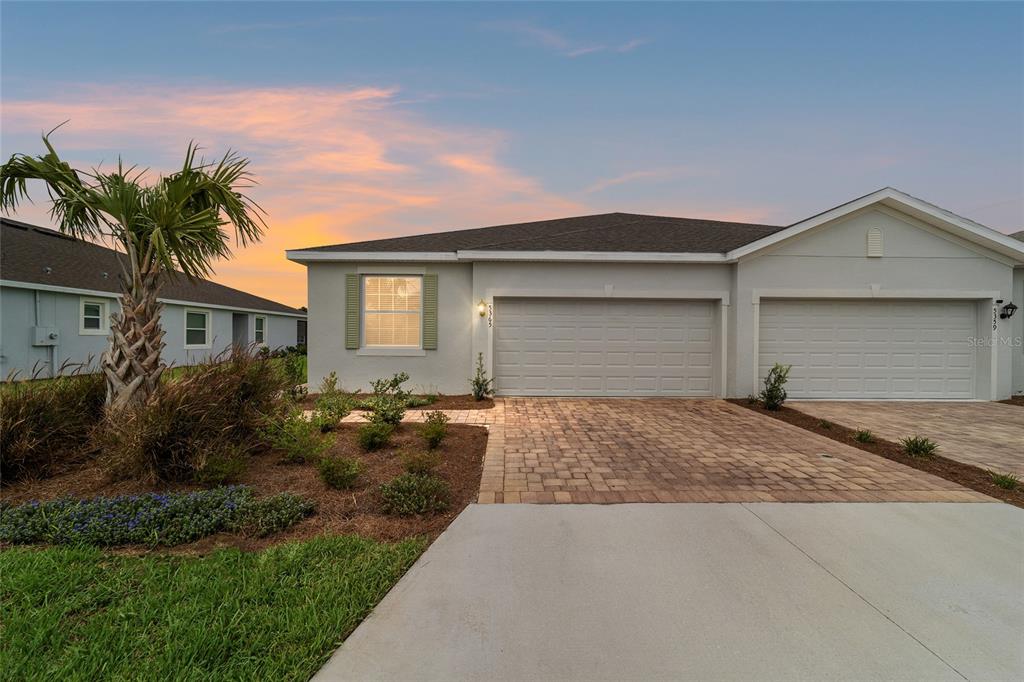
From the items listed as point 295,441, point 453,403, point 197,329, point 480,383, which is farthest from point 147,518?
point 197,329

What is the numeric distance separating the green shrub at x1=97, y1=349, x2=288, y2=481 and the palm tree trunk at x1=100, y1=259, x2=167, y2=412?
23 cm

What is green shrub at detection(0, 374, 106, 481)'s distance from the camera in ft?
13.0

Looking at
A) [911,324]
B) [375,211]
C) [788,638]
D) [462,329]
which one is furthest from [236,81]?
[911,324]

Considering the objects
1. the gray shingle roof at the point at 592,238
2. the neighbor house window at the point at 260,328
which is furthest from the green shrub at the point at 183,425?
the neighbor house window at the point at 260,328

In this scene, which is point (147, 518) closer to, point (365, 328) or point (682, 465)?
point (682, 465)

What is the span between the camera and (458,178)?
11.6 metres

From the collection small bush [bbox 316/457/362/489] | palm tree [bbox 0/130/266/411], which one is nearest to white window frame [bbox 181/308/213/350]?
palm tree [bbox 0/130/266/411]

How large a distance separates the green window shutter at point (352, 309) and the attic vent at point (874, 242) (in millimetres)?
11773

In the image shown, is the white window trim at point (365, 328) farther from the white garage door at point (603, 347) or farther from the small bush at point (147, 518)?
the small bush at point (147, 518)

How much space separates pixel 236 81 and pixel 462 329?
6833 millimetres

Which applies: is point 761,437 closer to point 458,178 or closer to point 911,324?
point 911,324

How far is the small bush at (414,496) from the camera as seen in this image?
11.2ft

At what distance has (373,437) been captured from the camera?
16.4ft

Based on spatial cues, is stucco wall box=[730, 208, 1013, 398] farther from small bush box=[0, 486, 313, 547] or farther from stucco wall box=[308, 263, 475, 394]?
small bush box=[0, 486, 313, 547]
